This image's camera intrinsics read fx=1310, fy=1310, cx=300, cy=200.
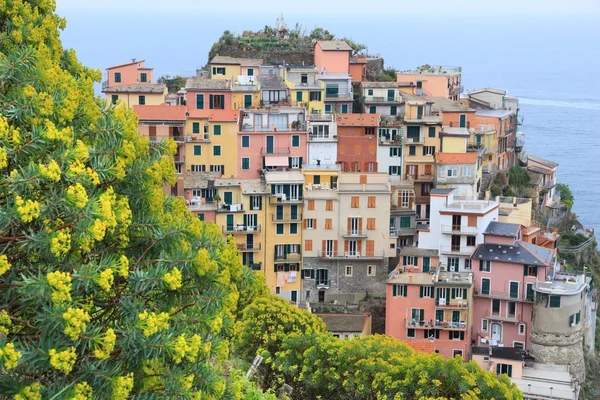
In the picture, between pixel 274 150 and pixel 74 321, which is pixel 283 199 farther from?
pixel 74 321

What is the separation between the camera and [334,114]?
43.8 meters

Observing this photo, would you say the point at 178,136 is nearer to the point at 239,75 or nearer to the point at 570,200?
the point at 239,75

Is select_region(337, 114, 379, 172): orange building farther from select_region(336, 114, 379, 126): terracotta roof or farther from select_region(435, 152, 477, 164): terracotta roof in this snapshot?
select_region(435, 152, 477, 164): terracotta roof

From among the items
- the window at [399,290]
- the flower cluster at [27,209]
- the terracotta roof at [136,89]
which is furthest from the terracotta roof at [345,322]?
the flower cluster at [27,209]

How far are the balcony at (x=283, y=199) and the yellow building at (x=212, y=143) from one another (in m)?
3.19

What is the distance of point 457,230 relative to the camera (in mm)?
37875

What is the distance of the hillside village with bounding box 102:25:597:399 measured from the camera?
36312 mm

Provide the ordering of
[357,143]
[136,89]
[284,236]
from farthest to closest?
[136,89] < [357,143] < [284,236]

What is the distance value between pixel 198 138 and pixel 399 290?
927 centimetres

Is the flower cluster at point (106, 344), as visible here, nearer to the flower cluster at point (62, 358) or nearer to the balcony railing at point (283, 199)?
the flower cluster at point (62, 358)

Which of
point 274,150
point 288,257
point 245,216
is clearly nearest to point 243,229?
point 245,216

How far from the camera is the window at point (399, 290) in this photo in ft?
120

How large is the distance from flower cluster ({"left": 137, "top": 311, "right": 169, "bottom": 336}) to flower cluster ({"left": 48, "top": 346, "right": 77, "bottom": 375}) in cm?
74

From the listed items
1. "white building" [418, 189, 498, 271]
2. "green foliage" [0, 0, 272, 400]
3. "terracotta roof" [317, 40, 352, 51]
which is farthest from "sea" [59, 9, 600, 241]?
"green foliage" [0, 0, 272, 400]
